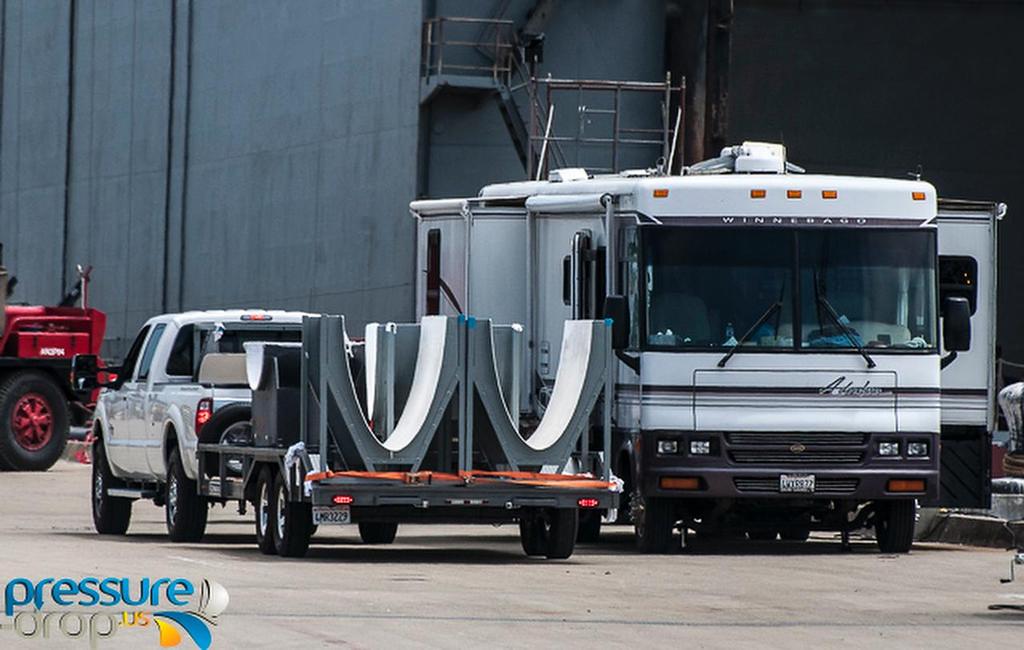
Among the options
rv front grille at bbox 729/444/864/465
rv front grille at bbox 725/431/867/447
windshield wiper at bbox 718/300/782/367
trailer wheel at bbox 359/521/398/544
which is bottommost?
trailer wheel at bbox 359/521/398/544

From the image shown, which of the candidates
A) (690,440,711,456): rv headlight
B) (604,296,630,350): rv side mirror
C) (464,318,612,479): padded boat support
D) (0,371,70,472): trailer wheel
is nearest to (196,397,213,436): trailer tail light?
(464,318,612,479): padded boat support

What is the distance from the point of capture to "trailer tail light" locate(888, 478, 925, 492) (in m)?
19.6

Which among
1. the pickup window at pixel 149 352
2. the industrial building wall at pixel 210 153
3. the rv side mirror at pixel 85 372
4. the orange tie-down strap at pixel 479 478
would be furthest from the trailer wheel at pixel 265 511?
the industrial building wall at pixel 210 153

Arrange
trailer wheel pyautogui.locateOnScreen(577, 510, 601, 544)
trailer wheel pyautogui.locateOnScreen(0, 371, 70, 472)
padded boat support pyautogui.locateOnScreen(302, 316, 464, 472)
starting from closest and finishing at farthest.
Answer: padded boat support pyautogui.locateOnScreen(302, 316, 464, 472) < trailer wheel pyautogui.locateOnScreen(577, 510, 601, 544) < trailer wheel pyautogui.locateOnScreen(0, 371, 70, 472)

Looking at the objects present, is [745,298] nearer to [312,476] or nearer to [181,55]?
[312,476]

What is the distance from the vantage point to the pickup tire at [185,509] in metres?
20.0

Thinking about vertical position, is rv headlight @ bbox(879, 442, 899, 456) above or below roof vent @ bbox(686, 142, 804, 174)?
below

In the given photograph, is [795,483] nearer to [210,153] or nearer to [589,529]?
[589,529]

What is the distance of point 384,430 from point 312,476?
813 mm

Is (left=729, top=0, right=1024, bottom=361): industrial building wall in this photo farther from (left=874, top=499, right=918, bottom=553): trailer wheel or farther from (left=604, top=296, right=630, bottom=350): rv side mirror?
(left=604, top=296, right=630, bottom=350): rv side mirror

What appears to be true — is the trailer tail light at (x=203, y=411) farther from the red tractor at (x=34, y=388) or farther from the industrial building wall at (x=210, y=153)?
the industrial building wall at (x=210, y=153)

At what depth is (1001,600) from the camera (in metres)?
15.2

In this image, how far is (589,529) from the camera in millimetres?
21672

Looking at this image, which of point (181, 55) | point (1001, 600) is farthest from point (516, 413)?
point (181, 55)
